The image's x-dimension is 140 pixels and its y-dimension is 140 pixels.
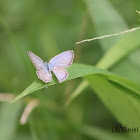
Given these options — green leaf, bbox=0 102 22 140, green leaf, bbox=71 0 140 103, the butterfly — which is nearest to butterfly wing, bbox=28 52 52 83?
the butterfly

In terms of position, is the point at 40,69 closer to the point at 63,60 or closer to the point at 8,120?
the point at 63,60

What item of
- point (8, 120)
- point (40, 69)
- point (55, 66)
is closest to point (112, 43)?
point (55, 66)

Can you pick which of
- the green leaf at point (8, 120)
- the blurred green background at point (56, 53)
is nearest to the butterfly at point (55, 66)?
the blurred green background at point (56, 53)

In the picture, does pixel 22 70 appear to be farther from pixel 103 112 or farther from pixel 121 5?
pixel 121 5

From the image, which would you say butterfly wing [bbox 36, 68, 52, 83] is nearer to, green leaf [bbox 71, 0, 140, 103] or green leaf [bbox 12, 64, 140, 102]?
green leaf [bbox 12, 64, 140, 102]

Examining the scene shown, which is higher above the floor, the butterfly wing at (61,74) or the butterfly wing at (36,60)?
the butterfly wing at (36,60)

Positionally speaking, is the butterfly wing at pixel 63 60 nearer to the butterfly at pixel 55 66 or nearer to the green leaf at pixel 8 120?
the butterfly at pixel 55 66
